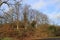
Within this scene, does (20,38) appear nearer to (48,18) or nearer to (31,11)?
(31,11)

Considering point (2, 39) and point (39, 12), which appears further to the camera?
point (39, 12)

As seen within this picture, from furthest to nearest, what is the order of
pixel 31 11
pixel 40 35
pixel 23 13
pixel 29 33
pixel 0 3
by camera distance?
pixel 31 11, pixel 23 13, pixel 40 35, pixel 29 33, pixel 0 3

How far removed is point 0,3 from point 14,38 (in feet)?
19.0

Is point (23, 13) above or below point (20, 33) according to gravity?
above

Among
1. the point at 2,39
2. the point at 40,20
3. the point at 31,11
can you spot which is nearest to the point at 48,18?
the point at 40,20

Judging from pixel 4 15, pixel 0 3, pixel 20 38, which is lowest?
pixel 20 38

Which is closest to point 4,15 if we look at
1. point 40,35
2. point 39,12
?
point 40,35

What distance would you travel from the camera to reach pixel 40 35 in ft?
91.6

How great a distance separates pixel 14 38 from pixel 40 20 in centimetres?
1913

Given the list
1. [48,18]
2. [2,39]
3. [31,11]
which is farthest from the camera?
[48,18]

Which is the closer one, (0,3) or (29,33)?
(0,3)

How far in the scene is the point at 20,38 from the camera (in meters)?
22.8

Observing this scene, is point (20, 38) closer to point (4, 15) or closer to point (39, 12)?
point (4, 15)

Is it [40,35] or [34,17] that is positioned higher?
[34,17]
